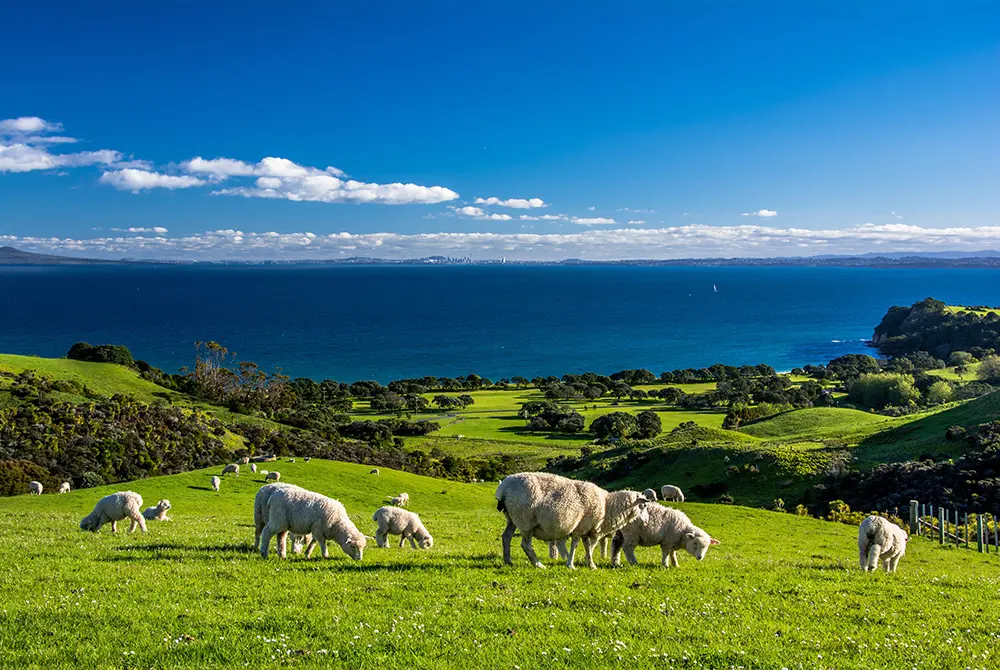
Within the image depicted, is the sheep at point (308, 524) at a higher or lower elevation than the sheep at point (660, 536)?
higher

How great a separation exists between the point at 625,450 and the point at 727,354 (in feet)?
387

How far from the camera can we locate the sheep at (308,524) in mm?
14617

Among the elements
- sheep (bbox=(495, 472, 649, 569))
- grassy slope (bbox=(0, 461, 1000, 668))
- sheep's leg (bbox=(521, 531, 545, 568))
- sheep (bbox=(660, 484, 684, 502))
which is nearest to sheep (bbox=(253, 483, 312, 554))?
grassy slope (bbox=(0, 461, 1000, 668))

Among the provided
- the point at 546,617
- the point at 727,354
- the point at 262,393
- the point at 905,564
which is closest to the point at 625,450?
the point at 905,564

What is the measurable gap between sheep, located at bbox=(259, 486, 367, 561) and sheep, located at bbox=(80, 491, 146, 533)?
252 inches

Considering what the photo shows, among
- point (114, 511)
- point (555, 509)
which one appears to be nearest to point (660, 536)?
point (555, 509)

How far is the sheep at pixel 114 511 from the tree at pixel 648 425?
55586 mm

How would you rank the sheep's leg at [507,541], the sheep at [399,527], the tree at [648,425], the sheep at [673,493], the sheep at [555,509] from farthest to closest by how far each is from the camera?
the tree at [648,425] < the sheep at [673,493] < the sheep at [399,527] < the sheep's leg at [507,541] < the sheep at [555,509]

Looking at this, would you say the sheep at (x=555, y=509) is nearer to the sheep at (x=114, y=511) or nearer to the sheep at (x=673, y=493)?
the sheep at (x=114, y=511)

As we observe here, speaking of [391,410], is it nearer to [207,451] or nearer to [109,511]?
[207,451]

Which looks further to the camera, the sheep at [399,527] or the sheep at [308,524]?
the sheep at [399,527]

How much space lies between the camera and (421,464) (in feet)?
169

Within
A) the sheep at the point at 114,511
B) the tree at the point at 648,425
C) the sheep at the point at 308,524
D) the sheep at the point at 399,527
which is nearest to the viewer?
the sheep at the point at 308,524

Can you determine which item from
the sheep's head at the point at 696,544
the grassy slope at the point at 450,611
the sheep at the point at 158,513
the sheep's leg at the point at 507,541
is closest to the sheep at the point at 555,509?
the sheep's leg at the point at 507,541
